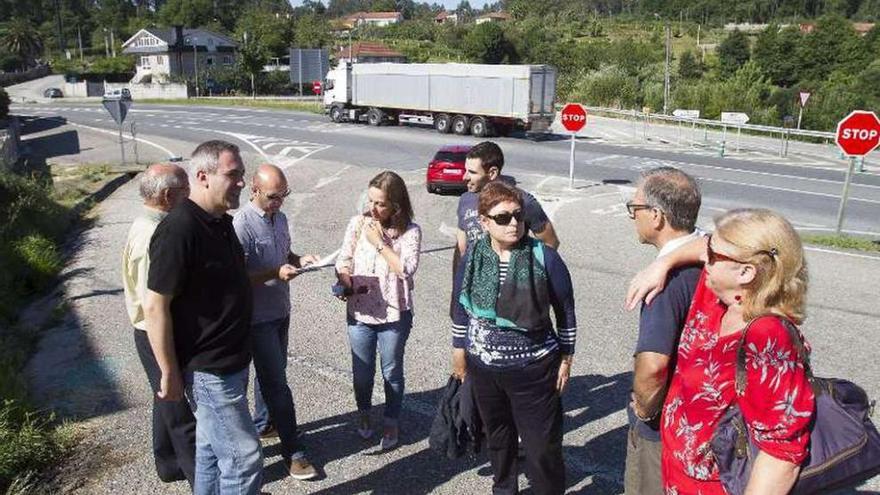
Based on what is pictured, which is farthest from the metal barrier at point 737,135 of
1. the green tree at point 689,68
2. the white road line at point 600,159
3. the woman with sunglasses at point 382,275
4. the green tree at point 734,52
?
the green tree at point 734,52

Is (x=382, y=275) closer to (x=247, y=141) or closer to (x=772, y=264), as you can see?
(x=772, y=264)

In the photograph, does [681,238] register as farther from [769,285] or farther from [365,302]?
[365,302]

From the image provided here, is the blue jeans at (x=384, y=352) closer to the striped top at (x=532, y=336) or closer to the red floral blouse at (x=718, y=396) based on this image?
the striped top at (x=532, y=336)

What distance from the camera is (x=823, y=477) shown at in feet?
6.80

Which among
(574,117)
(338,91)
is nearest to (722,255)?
(574,117)

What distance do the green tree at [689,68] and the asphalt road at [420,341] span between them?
168 ft

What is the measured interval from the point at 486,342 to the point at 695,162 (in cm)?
2099

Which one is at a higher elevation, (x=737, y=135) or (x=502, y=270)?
(x=502, y=270)

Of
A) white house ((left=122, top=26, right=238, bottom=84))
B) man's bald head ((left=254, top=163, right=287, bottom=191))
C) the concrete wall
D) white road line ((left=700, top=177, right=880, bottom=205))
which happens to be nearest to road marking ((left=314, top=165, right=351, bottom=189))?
white road line ((left=700, top=177, right=880, bottom=205))

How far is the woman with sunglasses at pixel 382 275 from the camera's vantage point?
4.31 meters

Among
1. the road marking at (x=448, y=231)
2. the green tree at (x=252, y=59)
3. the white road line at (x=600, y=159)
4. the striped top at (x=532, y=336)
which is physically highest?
the green tree at (x=252, y=59)

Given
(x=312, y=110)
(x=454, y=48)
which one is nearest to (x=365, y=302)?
(x=312, y=110)

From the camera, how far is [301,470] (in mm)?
4262

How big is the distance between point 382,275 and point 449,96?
89.4 ft
